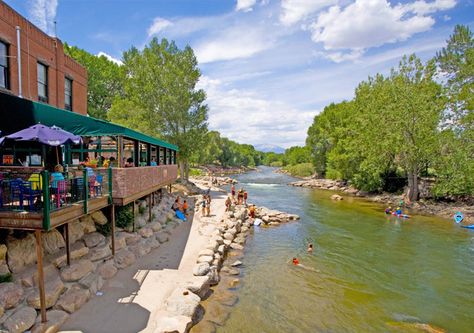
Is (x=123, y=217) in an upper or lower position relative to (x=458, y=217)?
upper

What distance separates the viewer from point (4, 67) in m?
13.6

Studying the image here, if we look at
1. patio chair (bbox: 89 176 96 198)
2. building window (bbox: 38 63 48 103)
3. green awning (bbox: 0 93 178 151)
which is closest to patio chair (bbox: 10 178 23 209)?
patio chair (bbox: 89 176 96 198)

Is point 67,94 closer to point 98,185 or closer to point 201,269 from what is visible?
point 98,185

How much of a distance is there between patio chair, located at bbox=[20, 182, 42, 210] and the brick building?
8.63m

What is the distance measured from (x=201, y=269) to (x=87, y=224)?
16.8 ft

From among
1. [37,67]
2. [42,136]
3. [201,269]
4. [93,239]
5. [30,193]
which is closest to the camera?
[30,193]

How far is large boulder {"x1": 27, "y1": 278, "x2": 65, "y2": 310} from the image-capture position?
775 cm

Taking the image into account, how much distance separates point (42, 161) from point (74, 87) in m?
8.35

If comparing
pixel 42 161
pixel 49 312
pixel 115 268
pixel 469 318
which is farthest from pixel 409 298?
pixel 42 161

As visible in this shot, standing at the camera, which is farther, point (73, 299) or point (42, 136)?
point (42, 136)

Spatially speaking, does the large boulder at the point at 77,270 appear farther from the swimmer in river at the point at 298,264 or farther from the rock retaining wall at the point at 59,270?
the swimmer in river at the point at 298,264

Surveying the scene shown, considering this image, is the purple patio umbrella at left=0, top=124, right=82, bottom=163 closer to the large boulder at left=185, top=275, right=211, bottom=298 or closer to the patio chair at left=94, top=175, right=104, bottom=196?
the patio chair at left=94, top=175, right=104, bottom=196

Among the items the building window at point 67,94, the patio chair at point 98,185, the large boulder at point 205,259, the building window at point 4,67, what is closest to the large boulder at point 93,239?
the patio chair at point 98,185

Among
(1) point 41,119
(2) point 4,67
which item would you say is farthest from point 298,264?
(2) point 4,67
